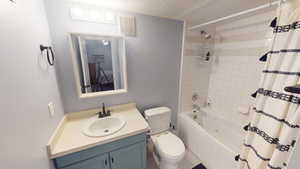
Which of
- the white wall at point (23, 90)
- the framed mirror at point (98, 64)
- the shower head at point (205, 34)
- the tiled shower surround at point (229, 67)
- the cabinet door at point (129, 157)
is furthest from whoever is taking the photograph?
the shower head at point (205, 34)

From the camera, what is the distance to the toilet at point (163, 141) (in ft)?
4.59

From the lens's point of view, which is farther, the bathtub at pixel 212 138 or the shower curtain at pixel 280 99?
the bathtub at pixel 212 138

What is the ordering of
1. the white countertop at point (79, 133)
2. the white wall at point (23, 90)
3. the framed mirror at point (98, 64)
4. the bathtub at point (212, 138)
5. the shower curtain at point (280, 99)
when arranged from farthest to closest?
the bathtub at point (212, 138), the framed mirror at point (98, 64), the white countertop at point (79, 133), the shower curtain at point (280, 99), the white wall at point (23, 90)

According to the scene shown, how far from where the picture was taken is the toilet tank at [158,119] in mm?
1699

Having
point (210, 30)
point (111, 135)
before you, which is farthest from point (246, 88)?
point (111, 135)

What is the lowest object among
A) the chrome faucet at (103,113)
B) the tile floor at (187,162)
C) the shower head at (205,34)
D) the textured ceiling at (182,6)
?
the tile floor at (187,162)

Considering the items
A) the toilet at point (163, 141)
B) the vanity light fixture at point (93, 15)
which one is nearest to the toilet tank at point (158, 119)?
the toilet at point (163, 141)

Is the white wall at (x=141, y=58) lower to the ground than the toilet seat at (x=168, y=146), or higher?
higher

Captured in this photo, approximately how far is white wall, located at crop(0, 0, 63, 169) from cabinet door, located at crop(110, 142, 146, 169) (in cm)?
55

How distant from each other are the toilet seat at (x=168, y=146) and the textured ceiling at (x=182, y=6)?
67.8 inches

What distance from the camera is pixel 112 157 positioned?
3.83ft

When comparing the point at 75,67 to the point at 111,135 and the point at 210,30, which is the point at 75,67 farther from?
the point at 210,30

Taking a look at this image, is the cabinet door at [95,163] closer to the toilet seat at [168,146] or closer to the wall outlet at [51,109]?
the wall outlet at [51,109]

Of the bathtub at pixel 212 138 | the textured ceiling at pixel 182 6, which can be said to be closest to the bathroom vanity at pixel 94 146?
the bathtub at pixel 212 138
